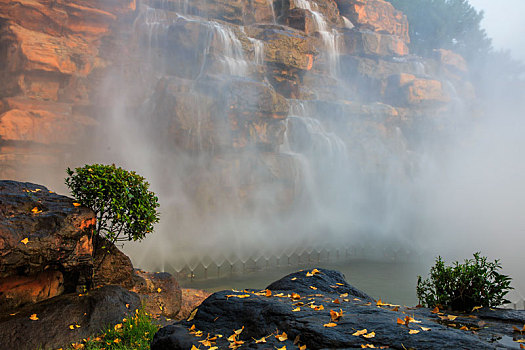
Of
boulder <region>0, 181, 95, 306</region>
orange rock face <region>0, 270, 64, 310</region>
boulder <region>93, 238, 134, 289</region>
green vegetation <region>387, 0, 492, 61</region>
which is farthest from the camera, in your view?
green vegetation <region>387, 0, 492, 61</region>

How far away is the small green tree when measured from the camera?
5.79 m

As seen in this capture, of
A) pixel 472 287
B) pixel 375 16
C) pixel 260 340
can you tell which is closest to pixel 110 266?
pixel 260 340

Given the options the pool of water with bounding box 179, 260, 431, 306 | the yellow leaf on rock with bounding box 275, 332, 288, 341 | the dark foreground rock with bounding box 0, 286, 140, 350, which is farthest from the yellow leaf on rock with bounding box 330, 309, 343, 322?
the pool of water with bounding box 179, 260, 431, 306

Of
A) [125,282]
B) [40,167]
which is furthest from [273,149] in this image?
[125,282]

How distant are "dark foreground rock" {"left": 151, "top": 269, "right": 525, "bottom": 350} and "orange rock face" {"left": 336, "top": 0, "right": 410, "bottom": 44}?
1368 inches

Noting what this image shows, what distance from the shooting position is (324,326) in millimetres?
3053

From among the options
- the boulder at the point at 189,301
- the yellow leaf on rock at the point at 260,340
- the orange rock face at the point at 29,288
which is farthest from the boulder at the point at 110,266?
the yellow leaf on rock at the point at 260,340

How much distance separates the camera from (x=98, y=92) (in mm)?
18938

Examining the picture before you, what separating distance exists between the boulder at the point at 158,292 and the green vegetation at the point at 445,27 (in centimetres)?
4513

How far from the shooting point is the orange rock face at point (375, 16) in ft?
110

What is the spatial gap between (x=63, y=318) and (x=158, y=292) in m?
2.56

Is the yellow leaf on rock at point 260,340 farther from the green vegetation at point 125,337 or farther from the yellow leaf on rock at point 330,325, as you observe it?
the green vegetation at point 125,337

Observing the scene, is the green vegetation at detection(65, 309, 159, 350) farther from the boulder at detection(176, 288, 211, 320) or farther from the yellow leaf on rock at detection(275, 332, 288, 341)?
the boulder at detection(176, 288, 211, 320)

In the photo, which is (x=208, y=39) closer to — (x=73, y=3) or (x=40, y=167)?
(x=73, y=3)
